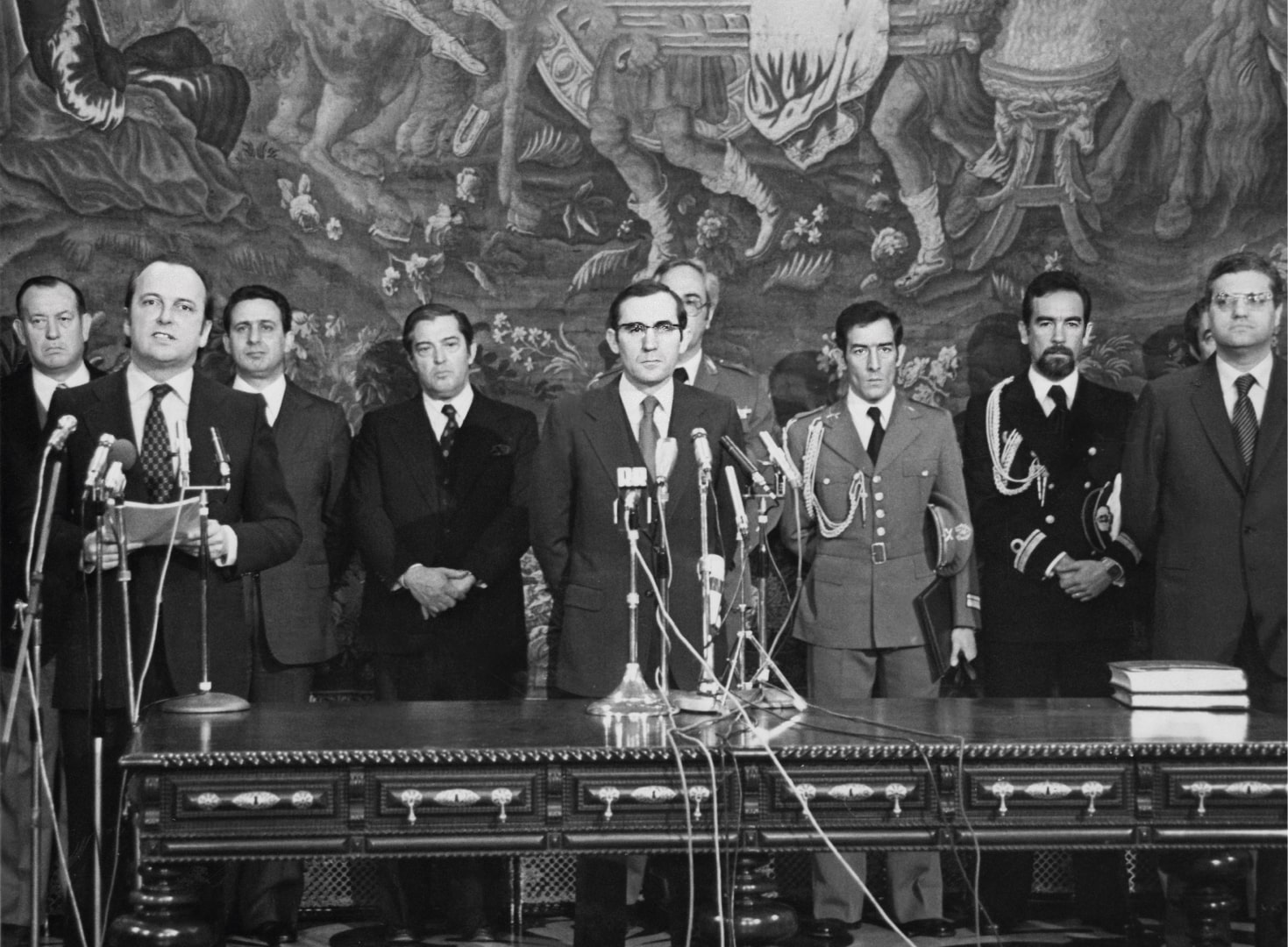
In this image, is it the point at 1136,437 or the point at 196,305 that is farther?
the point at 1136,437

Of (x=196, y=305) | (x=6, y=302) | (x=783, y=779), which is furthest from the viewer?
(x=6, y=302)

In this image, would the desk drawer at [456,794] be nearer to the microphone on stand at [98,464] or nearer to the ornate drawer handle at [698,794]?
the ornate drawer handle at [698,794]

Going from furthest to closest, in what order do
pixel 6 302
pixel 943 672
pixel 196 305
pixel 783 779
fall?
pixel 6 302 < pixel 943 672 < pixel 196 305 < pixel 783 779

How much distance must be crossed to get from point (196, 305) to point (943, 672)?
2.90 m

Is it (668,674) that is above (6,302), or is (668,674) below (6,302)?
below

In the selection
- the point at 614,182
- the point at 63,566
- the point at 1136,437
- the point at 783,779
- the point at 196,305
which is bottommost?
the point at 783,779

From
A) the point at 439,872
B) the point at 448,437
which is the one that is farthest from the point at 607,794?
the point at 448,437

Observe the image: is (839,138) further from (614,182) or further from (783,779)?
(783,779)

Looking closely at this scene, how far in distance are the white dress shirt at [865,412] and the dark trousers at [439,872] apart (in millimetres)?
1589

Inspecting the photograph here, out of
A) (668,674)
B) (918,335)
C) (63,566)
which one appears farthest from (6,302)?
(918,335)

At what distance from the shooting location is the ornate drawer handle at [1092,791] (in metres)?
4.05

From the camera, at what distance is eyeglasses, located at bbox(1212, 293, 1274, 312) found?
18.7 feet

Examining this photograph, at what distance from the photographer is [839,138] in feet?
23.0

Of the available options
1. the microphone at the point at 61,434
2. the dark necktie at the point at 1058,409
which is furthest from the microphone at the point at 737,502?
the dark necktie at the point at 1058,409
